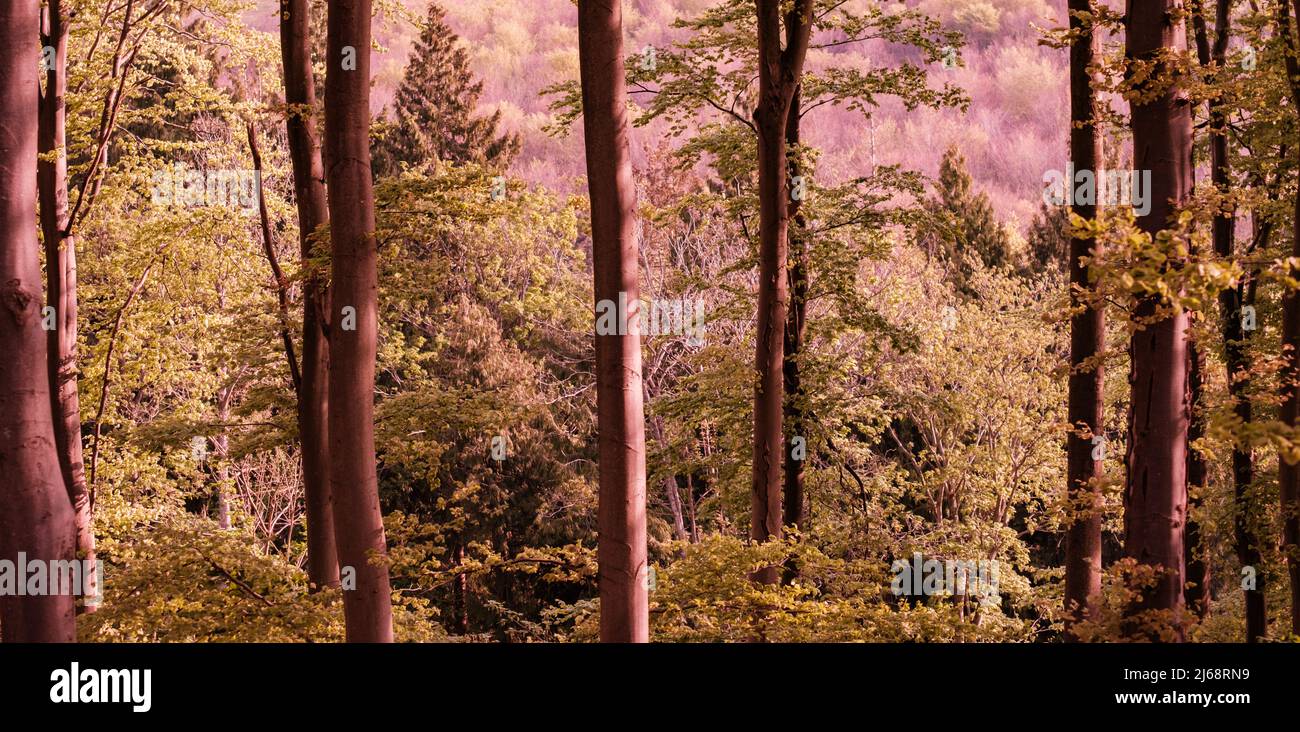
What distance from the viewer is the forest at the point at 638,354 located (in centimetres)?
612

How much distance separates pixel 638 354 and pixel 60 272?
843 cm

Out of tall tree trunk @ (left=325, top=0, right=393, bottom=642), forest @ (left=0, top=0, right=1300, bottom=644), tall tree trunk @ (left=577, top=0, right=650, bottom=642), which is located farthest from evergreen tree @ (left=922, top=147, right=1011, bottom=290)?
tall tree trunk @ (left=577, top=0, right=650, bottom=642)

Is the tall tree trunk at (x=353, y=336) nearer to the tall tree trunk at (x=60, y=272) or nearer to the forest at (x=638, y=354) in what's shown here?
the forest at (x=638, y=354)

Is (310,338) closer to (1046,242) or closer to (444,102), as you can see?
(444,102)

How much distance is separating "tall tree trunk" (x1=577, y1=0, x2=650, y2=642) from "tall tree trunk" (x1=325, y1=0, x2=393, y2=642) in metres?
2.25

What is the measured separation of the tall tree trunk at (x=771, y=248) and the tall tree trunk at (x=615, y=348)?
4479mm

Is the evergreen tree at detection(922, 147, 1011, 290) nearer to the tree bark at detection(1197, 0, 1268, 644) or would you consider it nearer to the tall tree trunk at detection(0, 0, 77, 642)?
the tree bark at detection(1197, 0, 1268, 644)

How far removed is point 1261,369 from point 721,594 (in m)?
4.22

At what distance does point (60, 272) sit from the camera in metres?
12.3

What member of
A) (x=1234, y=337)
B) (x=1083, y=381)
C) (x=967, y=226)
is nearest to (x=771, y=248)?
(x=1083, y=381)

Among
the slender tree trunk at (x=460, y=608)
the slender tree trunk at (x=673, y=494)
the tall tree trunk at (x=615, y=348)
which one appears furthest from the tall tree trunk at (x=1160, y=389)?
the slender tree trunk at (x=460, y=608)

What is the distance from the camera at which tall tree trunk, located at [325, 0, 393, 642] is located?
8.31 metres

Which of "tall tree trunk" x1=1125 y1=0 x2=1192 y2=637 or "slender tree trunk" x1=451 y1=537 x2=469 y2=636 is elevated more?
"tall tree trunk" x1=1125 y1=0 x2=1192 y2=637
